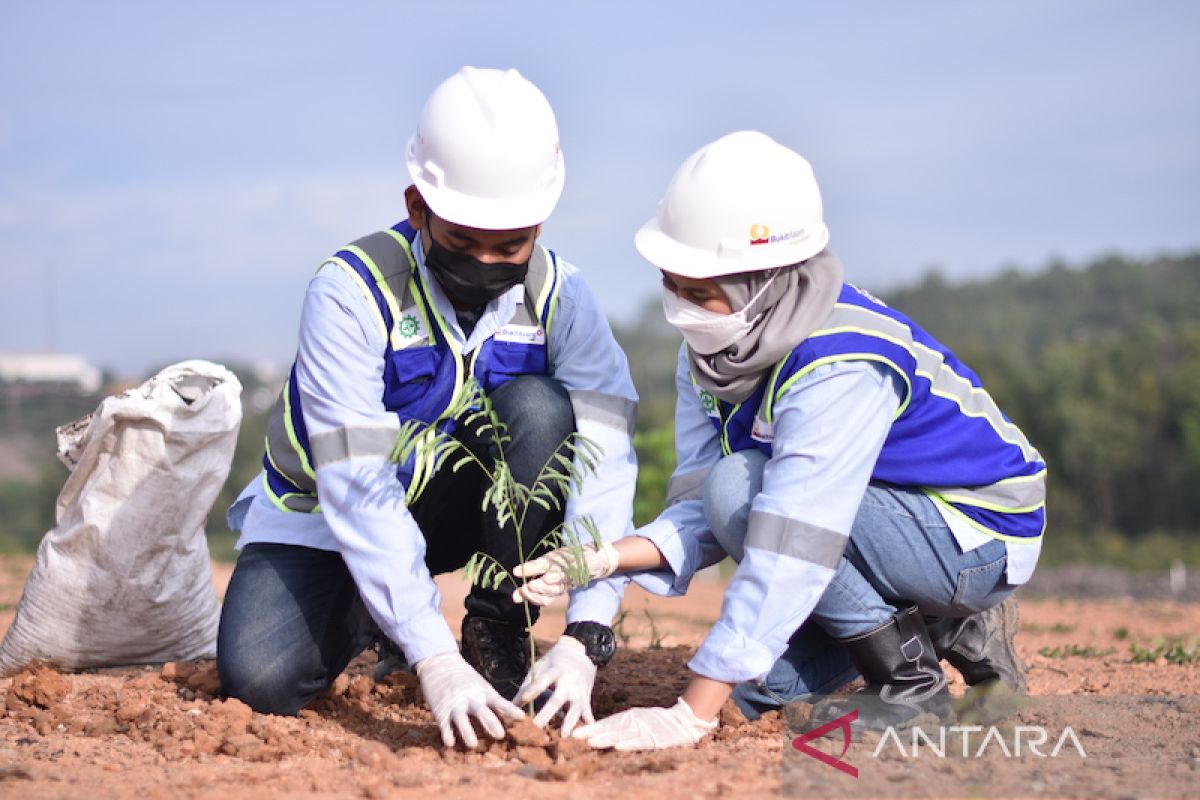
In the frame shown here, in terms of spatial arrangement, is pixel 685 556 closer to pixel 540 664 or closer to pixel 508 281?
pixel 540 664

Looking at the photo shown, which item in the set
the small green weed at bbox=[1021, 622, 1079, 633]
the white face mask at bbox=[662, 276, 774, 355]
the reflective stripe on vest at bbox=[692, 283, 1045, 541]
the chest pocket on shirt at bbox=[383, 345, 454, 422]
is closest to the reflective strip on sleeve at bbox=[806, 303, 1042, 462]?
the reflective stripe on vest at bbox=[692, 283, 1045, 541]

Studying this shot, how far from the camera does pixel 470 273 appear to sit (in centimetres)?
326

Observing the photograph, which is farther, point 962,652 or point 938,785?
point 962,652

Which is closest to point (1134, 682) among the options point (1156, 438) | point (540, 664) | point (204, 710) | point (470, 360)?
point (540, 664)

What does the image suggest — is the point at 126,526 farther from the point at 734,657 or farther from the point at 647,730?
the point at 734,657

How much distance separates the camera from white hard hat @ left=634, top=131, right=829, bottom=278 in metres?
3.01

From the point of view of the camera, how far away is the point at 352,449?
123 inches

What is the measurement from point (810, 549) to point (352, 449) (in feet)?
3.91

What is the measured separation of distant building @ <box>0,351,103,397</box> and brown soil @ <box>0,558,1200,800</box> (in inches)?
1201

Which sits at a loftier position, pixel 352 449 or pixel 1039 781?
pixel 352 449

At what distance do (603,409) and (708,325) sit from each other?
1.97 feet

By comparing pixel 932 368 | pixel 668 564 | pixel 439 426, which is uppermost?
pixel 932 368

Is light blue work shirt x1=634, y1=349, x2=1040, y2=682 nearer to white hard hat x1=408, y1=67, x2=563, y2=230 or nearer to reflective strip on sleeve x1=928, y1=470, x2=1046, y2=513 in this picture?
reflective strip on sleeve x1=928, y1=470, x2=1046, y2=513

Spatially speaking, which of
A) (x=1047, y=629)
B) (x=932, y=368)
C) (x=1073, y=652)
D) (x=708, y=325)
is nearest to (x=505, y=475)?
(x=708, y=325)
